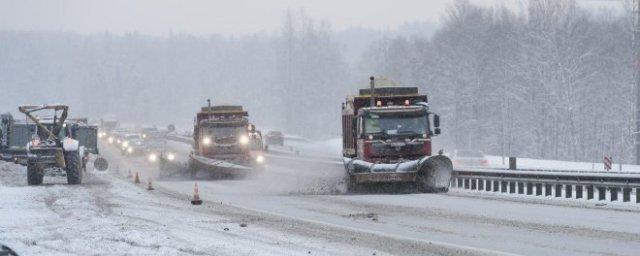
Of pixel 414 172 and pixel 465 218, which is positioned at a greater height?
pixel 414 172

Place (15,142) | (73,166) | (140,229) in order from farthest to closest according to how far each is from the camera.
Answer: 1. (15,142)
2. (73,166)
3. (140,229)

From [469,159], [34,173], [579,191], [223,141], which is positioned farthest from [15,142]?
[579,191]

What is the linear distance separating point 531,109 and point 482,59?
8176 mm

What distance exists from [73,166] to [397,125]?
10.4 metres

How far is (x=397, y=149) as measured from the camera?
26.7m

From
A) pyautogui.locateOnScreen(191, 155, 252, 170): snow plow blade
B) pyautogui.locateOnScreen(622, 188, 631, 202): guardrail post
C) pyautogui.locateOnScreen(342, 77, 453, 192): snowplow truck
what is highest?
pyautogui.locateOnScreen(342, 77, 453, 192): snowplow truck

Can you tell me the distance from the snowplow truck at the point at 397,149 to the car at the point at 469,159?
2266cm

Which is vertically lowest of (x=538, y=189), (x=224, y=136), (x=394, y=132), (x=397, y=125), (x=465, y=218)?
(x=538, y=189)

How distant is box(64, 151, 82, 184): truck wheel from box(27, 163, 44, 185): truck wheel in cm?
86

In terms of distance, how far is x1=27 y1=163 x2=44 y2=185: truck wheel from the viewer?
1215 inches

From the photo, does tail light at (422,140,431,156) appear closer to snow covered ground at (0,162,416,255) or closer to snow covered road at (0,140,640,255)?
snow covered road at (0,140,640,255)

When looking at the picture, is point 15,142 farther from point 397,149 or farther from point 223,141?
point 397,149

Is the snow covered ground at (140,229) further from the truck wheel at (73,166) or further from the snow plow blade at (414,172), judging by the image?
the snow plow blade at (414,172)

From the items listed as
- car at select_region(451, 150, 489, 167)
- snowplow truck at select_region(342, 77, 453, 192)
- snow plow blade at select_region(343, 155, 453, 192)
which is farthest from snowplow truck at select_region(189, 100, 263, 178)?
car at select_region(451, 150, 489, 167)
